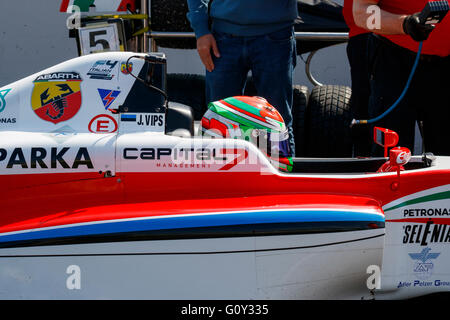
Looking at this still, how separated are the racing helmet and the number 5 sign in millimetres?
2111

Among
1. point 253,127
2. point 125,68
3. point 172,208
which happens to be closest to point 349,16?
point 253,127

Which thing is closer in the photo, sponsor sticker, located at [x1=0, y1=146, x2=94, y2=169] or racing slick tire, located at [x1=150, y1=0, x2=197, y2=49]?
sponsor sticker, located at [x1=0, y1=146, x2=94, y2=169]

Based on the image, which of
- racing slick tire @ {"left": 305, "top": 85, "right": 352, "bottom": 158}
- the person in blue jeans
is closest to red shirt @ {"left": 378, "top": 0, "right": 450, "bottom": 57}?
the person in blue jeans

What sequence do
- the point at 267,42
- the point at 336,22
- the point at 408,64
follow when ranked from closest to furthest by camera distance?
the point at 408,64, the point at 267,42, the point at 336,22

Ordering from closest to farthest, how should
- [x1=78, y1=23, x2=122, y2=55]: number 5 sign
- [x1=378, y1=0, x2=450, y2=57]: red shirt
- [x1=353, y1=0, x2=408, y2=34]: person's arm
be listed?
[x1=353, y1=0, x2=408, y2=34]: person's arm, [x1=378, y1=0, x2=450, y2=57]: red shirt, [x1=78, y1=23, x2=122, y2=55]: number 5 sign

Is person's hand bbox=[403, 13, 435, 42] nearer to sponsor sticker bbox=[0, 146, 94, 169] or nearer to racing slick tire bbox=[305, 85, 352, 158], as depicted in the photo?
sponsor sticker bbox=[0, 146, 94, 169]

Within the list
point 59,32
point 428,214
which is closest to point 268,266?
point 428,214

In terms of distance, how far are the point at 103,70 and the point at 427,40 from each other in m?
1.75

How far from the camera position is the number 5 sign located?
448cm

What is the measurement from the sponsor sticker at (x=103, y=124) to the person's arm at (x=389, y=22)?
145 cm

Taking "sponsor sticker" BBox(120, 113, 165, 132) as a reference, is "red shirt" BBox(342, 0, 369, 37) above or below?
above

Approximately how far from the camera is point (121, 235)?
2.25 metres
